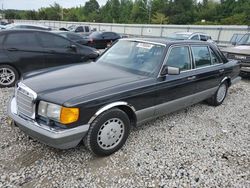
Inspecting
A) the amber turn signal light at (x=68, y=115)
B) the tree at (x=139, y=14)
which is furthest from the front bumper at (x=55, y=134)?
the tree at (x=139, y=14)

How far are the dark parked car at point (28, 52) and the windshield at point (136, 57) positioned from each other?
8.81ft

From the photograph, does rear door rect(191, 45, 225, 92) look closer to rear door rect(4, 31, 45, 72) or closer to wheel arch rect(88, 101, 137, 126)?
wheel arch rect(88, 101, 137, 126)

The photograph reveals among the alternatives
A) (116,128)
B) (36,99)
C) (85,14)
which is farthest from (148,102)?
(85,14)

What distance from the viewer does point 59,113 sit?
2754 millimetres

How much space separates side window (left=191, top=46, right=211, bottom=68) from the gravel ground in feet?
4.22

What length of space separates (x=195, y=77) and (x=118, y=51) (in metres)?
1.57

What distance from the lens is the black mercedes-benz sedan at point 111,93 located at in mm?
2811

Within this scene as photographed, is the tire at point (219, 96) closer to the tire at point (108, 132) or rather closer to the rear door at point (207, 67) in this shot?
the rear door at point (207, 67)

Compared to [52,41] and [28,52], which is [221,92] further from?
[28,52]

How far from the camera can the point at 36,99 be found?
2.89 metres

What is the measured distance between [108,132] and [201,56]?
276cm

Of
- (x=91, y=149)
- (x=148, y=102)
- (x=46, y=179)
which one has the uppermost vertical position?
(x=148, y=102)

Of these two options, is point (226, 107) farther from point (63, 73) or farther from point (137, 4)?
point (137, 4)

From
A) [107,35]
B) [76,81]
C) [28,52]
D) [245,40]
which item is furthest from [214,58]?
[107,35]
